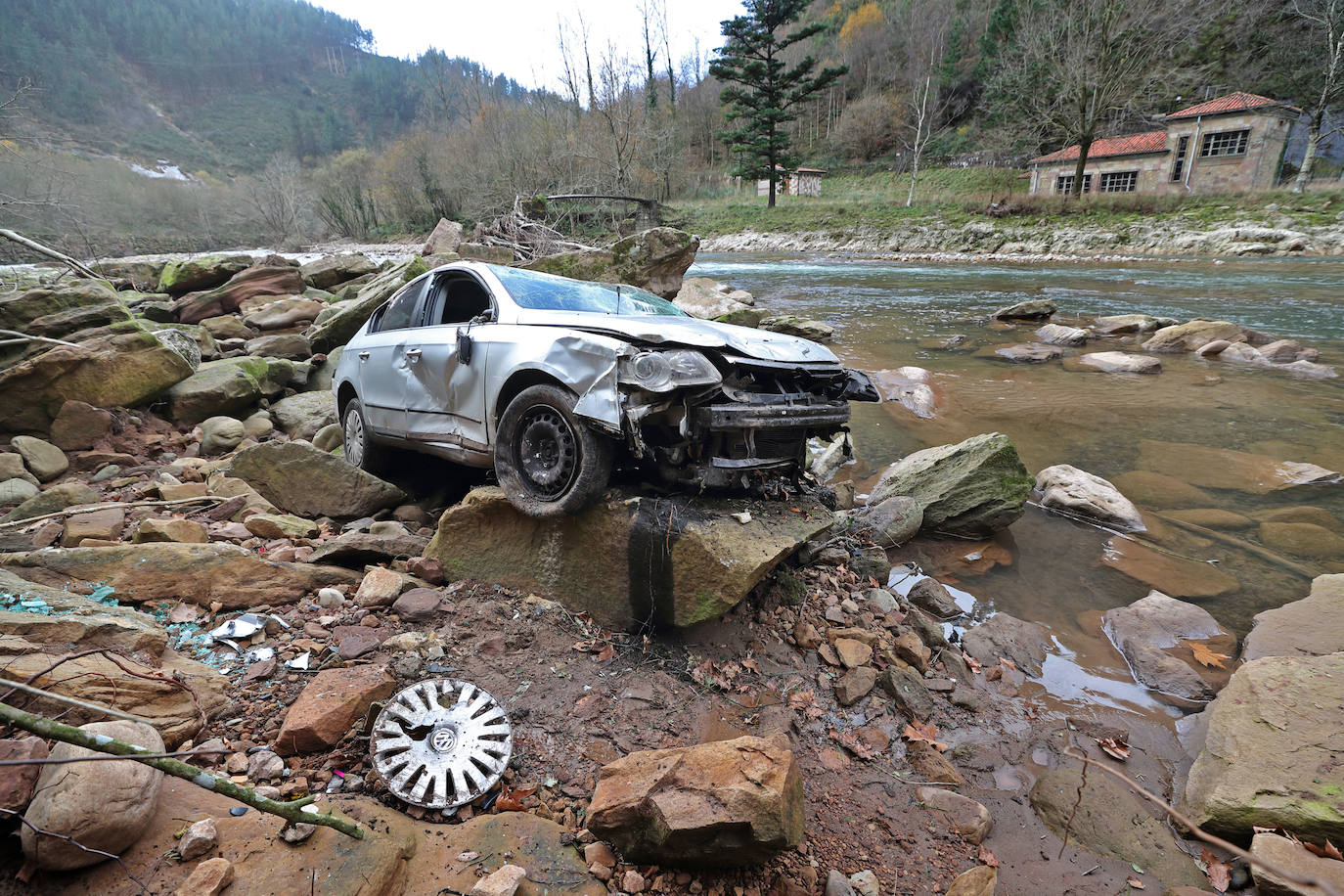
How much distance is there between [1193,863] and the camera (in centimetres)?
264

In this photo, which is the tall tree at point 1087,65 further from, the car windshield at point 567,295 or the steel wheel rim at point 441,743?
the steel wheel rim at point 441,743

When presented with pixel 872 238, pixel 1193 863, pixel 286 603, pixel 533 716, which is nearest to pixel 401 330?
pixel 286 603

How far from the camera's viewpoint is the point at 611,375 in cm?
323

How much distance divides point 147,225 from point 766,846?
5545 centimetres

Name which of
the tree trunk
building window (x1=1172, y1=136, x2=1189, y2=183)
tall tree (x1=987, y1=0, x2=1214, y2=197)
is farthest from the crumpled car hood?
building window (x1=1172, y1=136, x2=1189, y2=183)

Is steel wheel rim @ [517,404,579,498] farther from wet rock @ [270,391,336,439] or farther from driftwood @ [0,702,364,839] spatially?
wet rock @ [270,391,336,439]

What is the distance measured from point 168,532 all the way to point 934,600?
17.4 feet

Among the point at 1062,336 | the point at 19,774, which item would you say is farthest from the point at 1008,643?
the point at 1062,336

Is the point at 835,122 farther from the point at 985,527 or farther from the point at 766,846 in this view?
the point at 766,846

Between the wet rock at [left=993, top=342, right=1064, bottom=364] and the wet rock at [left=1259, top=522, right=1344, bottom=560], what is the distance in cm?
666

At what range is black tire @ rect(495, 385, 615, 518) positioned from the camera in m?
3.38

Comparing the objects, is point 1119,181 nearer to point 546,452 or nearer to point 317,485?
point 546,452

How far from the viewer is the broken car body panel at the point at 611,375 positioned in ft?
10.8

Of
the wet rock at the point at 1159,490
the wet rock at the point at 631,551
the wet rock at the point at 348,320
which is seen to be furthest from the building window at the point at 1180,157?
the wet rock at the point at 631,551
